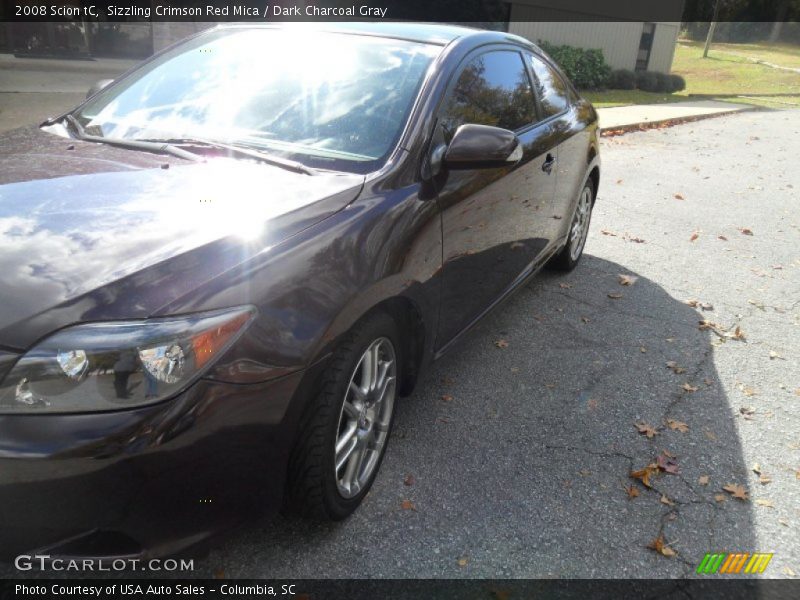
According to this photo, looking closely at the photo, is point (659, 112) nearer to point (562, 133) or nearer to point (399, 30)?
point (562, 133)

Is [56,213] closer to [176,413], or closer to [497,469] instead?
[176,413]

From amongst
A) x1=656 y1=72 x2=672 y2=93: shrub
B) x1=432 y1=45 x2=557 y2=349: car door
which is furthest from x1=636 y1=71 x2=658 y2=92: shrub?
x1=432 y1=45 x2=557 y2=349: car door

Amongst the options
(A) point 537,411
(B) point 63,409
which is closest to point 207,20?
(A) point 537,411

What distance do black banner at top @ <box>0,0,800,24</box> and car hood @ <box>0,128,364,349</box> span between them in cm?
567

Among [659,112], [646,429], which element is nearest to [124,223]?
[646,429]

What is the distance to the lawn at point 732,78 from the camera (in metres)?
22.1

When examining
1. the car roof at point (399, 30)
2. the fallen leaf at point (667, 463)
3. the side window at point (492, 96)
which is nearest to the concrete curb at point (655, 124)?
the side window at point (492, 96)

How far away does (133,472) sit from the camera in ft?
5.80

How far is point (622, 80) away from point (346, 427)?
24470mm

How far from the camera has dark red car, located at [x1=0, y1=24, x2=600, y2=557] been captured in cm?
177

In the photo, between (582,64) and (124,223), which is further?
(582,64)

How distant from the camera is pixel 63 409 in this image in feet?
5.71

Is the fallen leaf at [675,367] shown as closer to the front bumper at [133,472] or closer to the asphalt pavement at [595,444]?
the asphalt pavement at [595,444]

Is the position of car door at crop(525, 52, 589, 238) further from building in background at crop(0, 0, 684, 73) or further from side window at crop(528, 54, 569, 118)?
building in background at crop(0, 0, 684, 73)
